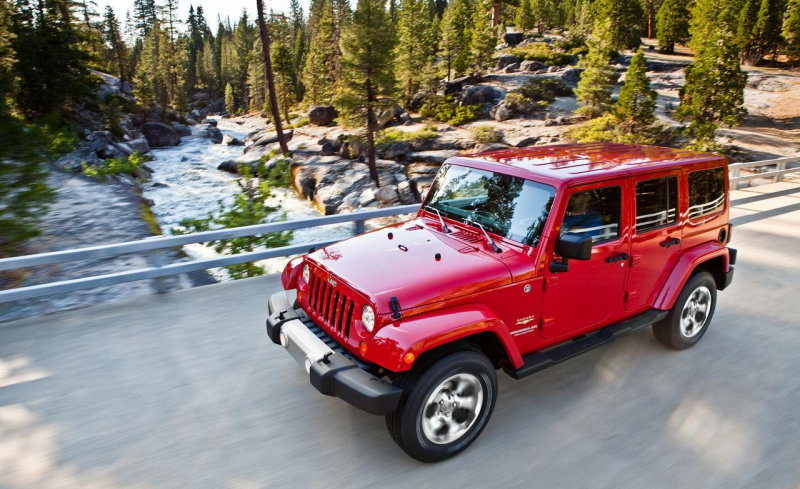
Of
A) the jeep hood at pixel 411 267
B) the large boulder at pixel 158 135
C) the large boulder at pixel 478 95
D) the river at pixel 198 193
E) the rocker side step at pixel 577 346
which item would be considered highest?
the large boulder at pixel 478 95

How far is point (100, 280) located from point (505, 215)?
4338mm

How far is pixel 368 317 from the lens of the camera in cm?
333

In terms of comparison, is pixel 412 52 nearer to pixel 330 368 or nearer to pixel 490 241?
pixel 490 241

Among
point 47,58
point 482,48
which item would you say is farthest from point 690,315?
point 482,48

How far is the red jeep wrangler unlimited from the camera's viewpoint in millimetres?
3277

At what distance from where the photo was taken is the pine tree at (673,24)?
5978cm

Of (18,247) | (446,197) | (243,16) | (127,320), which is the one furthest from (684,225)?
(243,16)

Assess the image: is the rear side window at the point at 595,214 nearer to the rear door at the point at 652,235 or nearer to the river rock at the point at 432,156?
the rear door at the point at 652,235

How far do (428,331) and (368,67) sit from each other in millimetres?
32447

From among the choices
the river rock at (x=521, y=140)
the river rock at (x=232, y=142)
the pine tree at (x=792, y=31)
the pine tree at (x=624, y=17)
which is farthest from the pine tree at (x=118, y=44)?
the pine tree at (x=792, y=31)

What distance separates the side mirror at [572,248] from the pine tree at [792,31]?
55.4m

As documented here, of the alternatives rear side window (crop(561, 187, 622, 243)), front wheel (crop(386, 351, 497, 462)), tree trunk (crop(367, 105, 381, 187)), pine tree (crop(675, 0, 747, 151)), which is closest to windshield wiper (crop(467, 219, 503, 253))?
rear side window (crop(561, 187, 622, 243))

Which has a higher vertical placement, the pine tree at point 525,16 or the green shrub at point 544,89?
the pine tree at point 525,16

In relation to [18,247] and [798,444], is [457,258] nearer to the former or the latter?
[798,444]
